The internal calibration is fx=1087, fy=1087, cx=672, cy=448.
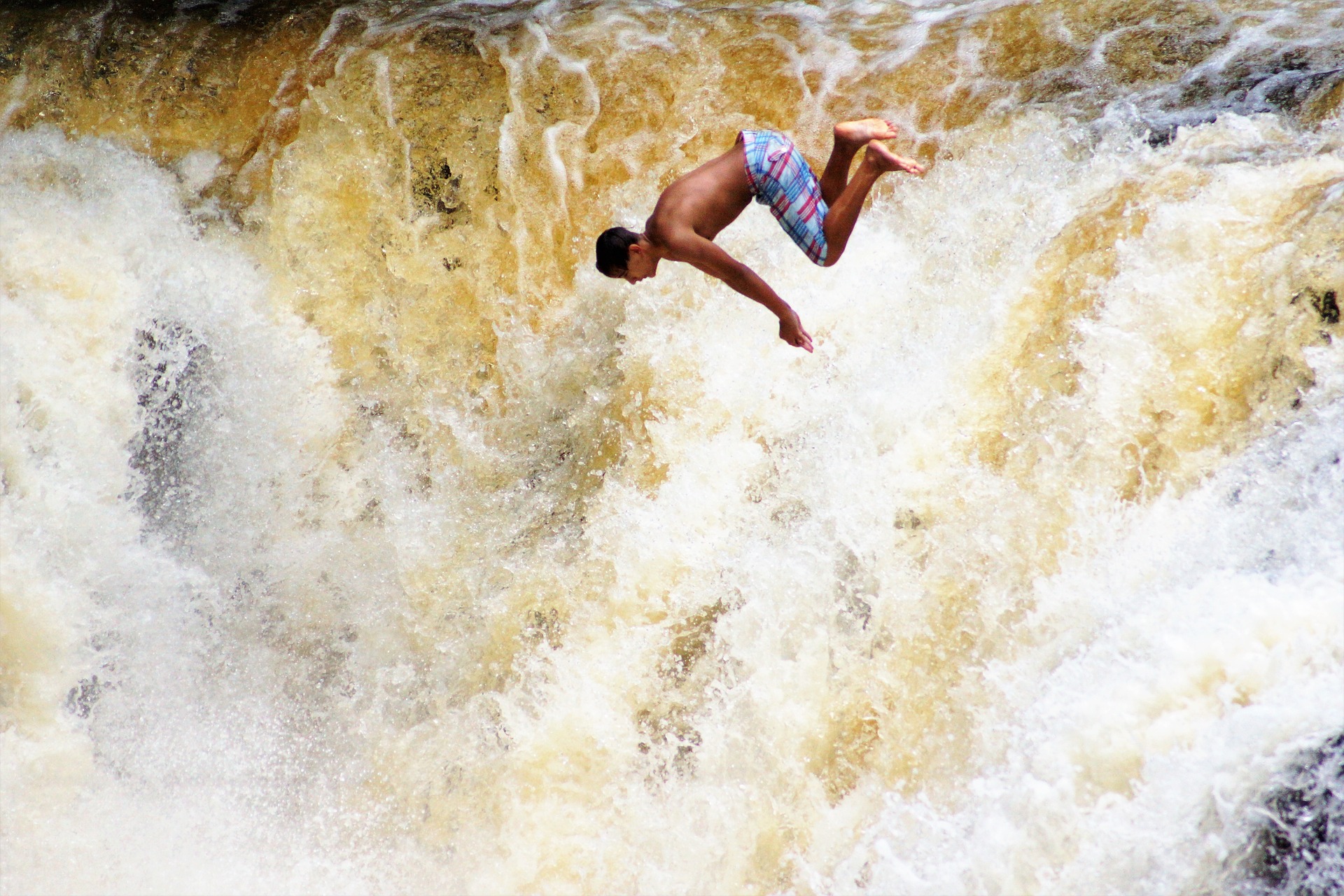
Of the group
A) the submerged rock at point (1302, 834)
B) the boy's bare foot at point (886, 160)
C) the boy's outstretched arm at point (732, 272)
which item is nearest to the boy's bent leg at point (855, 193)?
the boy's bare foot at point (886, 160)

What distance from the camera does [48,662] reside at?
4324 mm

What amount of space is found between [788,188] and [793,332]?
1.56 feet

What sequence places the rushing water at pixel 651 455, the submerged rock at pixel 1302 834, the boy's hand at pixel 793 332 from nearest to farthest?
the submerged rock at pixel 1302 834 < the rushing water at pixel 651 455 < the boy's hand at pixel 793 332

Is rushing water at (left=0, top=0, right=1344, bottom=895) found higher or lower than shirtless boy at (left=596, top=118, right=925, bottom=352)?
lower

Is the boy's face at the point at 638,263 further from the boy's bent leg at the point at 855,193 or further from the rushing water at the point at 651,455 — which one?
the rushing water at the point at 651,455

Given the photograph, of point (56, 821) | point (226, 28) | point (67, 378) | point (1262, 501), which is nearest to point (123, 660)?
point (56, 821)

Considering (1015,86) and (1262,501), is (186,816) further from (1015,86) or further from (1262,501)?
(1015,86)

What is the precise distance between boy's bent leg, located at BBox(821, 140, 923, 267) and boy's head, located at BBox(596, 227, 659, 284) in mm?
606

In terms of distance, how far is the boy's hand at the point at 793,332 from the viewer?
130 inches

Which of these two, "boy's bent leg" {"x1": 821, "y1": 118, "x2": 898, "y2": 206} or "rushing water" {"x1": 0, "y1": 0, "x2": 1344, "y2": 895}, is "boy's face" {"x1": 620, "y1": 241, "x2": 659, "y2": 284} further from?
"rushing water" {"x1": 0, "y1": 0, "x2": 1344, "y2": 895}

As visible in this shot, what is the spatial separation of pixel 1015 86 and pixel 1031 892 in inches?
122

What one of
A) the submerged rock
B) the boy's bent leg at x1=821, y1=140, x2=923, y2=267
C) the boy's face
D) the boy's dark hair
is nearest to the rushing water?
the submerged rock

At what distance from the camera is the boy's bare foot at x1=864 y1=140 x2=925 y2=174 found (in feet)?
10.6

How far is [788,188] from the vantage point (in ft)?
11.2
